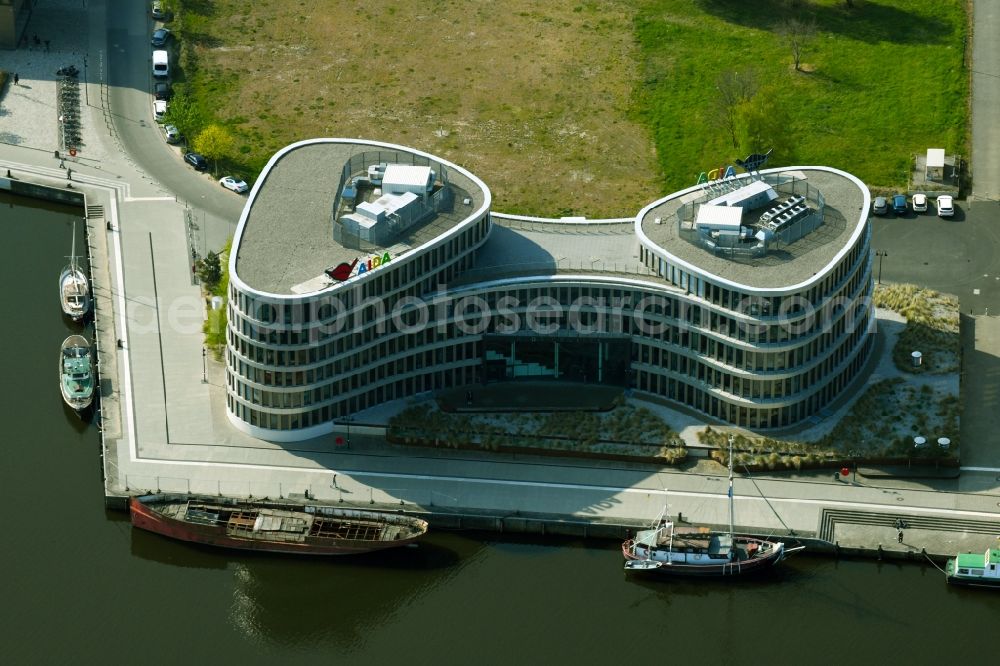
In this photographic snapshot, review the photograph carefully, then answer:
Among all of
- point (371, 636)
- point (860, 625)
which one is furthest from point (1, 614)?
point (860, 625)

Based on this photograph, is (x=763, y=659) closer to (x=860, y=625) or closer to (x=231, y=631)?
(x=860, y=625)

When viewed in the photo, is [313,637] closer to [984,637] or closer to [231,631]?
[231,631]

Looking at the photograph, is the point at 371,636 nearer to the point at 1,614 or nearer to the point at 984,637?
the point at 1,614

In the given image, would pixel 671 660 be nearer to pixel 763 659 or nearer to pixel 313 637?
pixel 763 659

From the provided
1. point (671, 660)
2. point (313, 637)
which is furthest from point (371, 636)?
point (671, 660)

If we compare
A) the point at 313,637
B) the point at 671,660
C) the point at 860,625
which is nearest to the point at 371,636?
the point at 313,637
